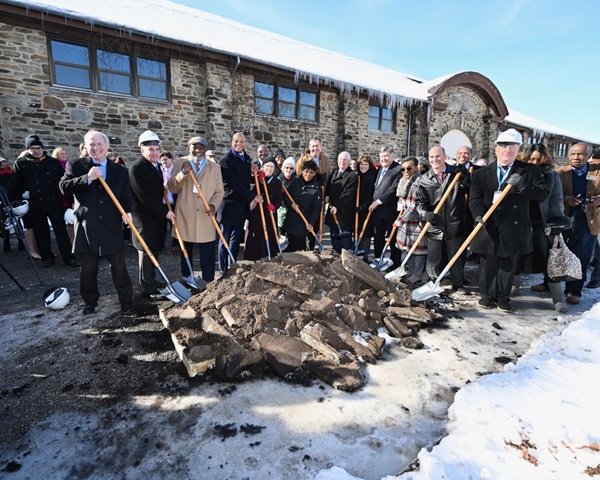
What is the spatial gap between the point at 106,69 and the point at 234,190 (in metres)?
6.60

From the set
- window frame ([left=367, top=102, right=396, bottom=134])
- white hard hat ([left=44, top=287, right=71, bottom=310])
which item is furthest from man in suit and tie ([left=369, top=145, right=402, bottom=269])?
window frame ([left=367, top=102, right=396, bottom=134])

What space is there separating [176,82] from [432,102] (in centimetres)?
1036

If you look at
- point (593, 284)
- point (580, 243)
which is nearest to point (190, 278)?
point (580, 243)

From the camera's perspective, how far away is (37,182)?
585 cm

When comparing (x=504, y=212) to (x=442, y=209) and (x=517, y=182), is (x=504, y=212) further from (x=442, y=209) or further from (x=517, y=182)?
(x=442, y=209)

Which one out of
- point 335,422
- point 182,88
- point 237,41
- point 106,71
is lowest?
point 335,422

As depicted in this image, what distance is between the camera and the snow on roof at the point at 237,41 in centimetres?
834

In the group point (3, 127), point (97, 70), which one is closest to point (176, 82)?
point (97, 70)

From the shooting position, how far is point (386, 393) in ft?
8.59

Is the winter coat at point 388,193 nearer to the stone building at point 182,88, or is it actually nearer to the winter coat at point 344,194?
the winter coat at point 344,194

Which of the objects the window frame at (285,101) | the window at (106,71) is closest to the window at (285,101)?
the window frame at (285,101)

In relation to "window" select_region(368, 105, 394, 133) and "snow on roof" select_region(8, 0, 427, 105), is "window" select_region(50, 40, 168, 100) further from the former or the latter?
"window" select_region(368, 105, 394, 133)

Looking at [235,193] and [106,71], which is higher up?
[106,71]

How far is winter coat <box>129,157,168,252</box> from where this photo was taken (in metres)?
4.30
